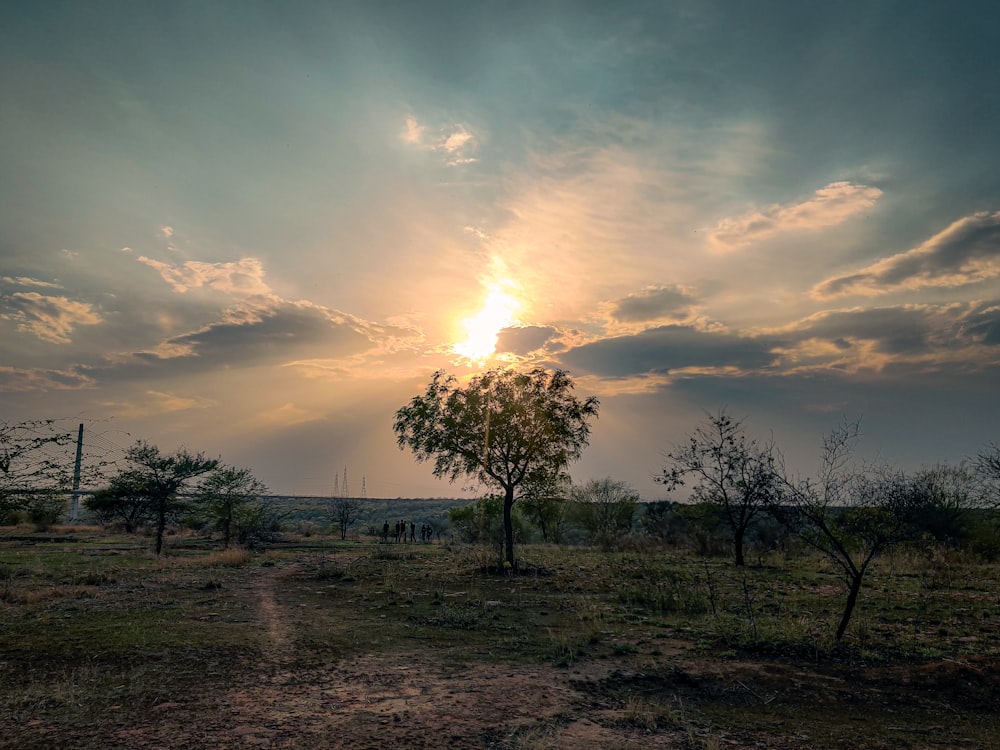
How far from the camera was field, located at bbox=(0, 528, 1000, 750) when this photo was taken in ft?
24.3

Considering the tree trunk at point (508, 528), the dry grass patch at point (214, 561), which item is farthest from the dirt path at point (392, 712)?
the dry grass patch at point (214, 561)

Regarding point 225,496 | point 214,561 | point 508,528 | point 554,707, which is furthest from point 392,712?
point 225,496

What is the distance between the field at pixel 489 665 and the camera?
7414mm

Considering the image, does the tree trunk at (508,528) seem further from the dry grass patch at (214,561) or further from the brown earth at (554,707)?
the brown earth at (554,707)

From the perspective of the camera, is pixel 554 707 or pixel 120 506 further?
pixel 120 506

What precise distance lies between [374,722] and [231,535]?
135 ft

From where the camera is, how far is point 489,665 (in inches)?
412

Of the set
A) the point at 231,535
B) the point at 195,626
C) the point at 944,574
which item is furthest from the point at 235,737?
the point at 231,535

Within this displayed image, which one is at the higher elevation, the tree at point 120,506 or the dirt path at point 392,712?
the tree at point 120,506

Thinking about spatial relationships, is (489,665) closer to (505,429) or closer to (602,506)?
(505,429)

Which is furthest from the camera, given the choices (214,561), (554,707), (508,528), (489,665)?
(214,561)

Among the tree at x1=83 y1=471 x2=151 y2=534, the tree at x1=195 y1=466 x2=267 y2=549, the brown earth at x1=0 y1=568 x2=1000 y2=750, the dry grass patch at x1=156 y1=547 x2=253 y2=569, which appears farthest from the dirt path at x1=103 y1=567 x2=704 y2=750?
the tree at x1=83 y1=471 x2=151 y2=534

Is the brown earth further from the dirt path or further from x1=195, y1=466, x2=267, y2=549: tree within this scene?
x1=195, y1=466, x2=267, y2=549: tree

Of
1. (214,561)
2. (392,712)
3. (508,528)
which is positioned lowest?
(214,561)
